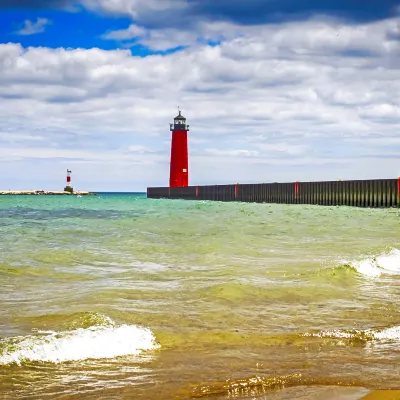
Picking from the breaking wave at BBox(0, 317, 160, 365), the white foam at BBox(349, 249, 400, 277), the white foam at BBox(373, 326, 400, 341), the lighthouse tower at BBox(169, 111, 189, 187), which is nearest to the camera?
the breaking wave at BBox(0, 317, 160, 365)

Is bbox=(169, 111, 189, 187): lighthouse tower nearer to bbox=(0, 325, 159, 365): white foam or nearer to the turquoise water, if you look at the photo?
the turquoise water

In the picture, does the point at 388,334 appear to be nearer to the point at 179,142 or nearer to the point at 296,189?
the point at 296,189

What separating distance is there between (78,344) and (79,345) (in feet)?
0.04

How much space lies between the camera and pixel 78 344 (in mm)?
4090

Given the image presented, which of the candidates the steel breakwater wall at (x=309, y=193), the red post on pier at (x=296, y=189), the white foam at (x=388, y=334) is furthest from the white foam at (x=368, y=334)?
the red post on pier at (x=296, y=189)

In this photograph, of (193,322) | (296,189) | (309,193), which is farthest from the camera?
(296,189)

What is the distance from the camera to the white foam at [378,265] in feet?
26.8

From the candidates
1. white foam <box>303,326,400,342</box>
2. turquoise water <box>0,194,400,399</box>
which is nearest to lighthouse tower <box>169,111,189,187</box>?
turquoise water <box>0,194,400,399</box>

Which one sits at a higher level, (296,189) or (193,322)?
(296,189)

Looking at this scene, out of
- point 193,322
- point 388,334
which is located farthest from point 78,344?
point 388,334

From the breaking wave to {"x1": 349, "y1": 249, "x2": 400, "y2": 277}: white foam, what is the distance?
4.46 metres

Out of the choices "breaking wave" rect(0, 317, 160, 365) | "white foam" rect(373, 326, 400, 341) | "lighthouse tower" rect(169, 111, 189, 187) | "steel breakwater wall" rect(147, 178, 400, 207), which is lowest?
"white foam" rect(373, 326, 400, 341)

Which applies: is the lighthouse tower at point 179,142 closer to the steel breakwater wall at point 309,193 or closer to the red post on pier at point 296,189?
the steel breakwater wall at point 309,193

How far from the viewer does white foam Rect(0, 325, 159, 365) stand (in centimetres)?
385
